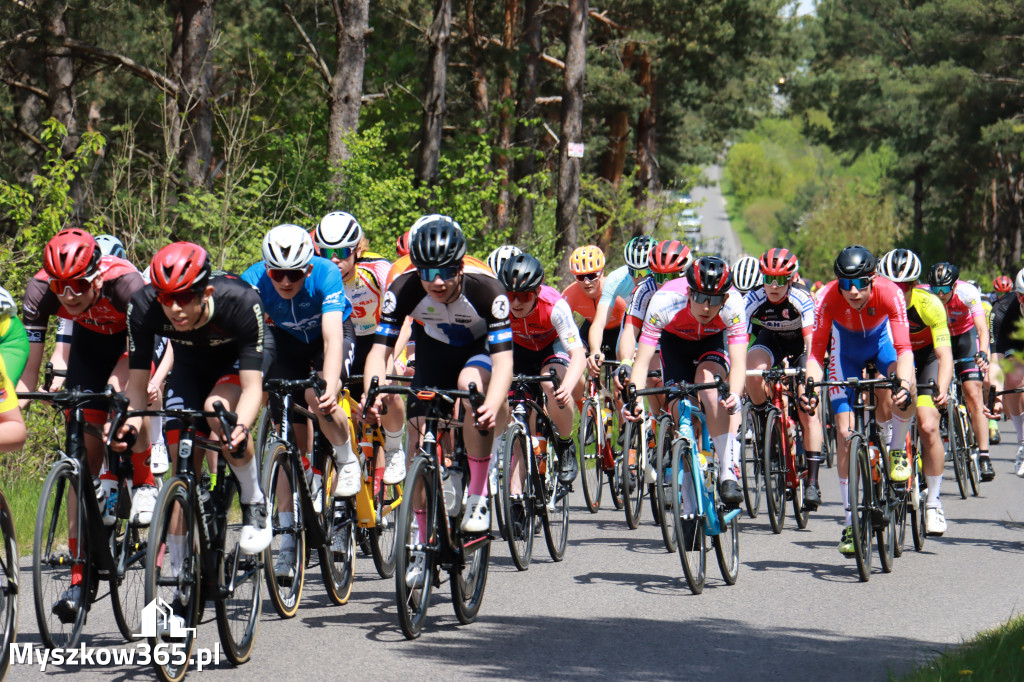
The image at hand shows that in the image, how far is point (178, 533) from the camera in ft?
20.0

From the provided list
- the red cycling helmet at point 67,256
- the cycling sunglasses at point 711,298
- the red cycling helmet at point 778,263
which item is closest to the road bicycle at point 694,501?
the cycling sunglasses at point 711,298

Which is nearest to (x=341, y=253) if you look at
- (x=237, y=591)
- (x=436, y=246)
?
(x=436, y=246)

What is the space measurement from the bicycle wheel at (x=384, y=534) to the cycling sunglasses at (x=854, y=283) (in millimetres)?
3498

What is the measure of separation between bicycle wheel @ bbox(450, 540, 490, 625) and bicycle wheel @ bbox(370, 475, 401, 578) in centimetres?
74

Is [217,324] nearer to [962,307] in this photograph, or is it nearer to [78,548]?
[78,548]

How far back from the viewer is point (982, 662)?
6.30 metres

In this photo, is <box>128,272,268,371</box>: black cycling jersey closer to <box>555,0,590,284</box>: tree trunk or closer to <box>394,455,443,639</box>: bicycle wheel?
<box>394,455,443,639</box>: bicycle wheel

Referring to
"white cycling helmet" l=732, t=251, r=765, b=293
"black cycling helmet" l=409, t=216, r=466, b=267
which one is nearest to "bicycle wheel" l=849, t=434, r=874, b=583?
"black cycling helmet" l=409, t=216, r=466, b=267

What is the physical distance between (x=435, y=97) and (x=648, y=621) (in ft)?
50.8

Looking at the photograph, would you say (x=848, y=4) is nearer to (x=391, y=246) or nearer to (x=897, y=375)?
(x=391, y=246)

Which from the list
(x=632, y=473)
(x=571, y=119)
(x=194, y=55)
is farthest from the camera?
(x=571, y=119)

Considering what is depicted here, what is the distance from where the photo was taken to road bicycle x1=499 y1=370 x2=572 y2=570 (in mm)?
8962

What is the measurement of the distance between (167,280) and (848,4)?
48.4 metres

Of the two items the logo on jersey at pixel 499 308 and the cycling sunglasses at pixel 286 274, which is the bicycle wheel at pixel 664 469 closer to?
the logo on jersey at pixel 499 308
